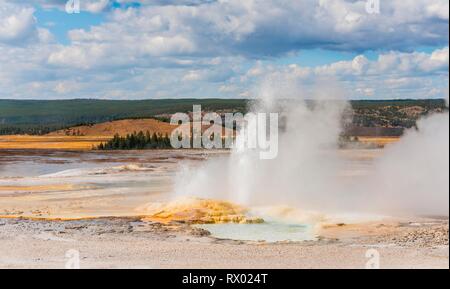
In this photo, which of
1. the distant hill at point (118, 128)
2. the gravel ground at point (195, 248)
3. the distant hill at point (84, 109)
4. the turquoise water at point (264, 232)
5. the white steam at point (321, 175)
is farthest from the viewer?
the distant hill at point (84, 109)

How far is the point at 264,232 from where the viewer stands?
51.1 ft

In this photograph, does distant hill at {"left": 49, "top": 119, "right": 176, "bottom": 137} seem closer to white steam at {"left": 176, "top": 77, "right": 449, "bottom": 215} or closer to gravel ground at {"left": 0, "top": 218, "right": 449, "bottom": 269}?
white steam at {"left": 176, "top": 77, "right": 449, "bottom": 215}

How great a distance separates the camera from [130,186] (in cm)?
2622

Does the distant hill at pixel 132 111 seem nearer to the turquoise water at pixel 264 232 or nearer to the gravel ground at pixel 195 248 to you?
the turquoise water at pixel 264 232

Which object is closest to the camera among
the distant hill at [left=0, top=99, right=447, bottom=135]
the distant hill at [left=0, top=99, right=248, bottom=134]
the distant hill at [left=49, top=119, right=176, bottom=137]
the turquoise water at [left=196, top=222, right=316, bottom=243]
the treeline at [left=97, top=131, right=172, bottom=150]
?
the turquoise water at [left=196, top=222, right=316, bottom=243]

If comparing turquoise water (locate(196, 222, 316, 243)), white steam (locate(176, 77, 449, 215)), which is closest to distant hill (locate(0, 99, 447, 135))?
white steam (locate(176, 77, 449, 215))

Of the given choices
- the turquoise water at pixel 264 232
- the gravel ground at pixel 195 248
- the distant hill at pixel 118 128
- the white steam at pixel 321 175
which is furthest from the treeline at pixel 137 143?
the turquoise water at pixel 264 232

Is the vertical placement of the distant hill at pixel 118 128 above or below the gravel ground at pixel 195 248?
above

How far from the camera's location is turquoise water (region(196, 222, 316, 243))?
14.8m

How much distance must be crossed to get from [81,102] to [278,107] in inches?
6008

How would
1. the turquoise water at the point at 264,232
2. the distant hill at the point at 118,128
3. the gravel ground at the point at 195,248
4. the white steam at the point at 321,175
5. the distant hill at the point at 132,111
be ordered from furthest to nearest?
the distant hill at the point at 132,111 → the distant hill at the point at 118,128 → the white steam at the point at 321,175 → the turquoise water at the point at 264,232 → the gravel ground at the point at 195,248

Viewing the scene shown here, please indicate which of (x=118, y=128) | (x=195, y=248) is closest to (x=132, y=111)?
(x=118, y=128)

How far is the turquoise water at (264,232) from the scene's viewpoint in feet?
48.7
